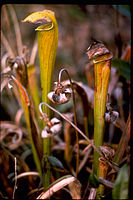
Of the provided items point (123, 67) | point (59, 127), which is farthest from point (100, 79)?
point (123, 67)

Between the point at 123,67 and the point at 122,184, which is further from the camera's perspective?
the point at 123,67

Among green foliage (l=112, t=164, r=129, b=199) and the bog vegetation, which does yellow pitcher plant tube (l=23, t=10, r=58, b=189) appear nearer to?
the bog vegetation

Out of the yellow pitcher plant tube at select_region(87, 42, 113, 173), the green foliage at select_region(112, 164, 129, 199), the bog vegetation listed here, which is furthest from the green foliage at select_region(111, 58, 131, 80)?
the green foliage at select_region(112, 164, 129, 199)

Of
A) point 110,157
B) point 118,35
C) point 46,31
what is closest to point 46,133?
point 110,157

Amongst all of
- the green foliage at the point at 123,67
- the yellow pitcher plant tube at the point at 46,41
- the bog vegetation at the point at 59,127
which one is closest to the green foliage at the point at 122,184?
the bog vegetation at the point at 59,127

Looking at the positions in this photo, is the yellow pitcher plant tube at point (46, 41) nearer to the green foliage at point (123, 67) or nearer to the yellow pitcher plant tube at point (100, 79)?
the yellow pitcher plant tube at point (100, 79)

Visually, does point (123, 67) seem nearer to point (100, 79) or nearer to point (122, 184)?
point (100, 79)

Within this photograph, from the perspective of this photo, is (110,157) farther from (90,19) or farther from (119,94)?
(90,19)
